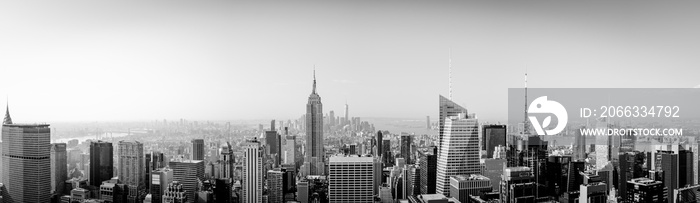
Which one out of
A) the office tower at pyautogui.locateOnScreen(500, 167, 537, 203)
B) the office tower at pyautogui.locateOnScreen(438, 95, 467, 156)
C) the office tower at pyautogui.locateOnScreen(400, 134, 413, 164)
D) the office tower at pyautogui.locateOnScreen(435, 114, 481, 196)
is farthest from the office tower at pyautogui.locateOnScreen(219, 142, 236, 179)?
the office tower at pyautogui.locateOnScreen(500, 167, 537, 203)

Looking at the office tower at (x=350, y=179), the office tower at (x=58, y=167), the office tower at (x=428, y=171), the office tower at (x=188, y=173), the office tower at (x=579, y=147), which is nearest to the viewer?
the office tower at (x=579, y=147)

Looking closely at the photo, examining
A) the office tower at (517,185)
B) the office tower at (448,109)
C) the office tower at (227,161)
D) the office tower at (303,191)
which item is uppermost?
the office tower at (448,109)

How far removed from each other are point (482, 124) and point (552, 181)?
89 cm

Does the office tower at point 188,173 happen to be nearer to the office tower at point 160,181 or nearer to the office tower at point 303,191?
the office tower at point 160,181

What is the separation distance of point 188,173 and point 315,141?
4.75ft

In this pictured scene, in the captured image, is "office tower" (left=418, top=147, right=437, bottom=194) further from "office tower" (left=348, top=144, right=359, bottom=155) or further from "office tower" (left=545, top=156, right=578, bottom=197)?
"office tower" (left=545, top=156, right=578, bottom=197)

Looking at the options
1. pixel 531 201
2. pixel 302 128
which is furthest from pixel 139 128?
pixel 531 201

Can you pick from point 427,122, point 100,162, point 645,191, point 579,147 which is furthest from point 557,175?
point 100,162

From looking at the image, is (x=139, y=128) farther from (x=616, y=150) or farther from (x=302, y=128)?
(x=616, y=150)

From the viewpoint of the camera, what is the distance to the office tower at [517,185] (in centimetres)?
458

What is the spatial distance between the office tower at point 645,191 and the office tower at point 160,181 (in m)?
4.64

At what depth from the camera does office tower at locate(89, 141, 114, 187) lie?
4.60 meters

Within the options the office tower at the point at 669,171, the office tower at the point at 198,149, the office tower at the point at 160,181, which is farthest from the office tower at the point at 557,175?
the office tower at the point at 160,181

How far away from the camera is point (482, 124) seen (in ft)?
15.7
